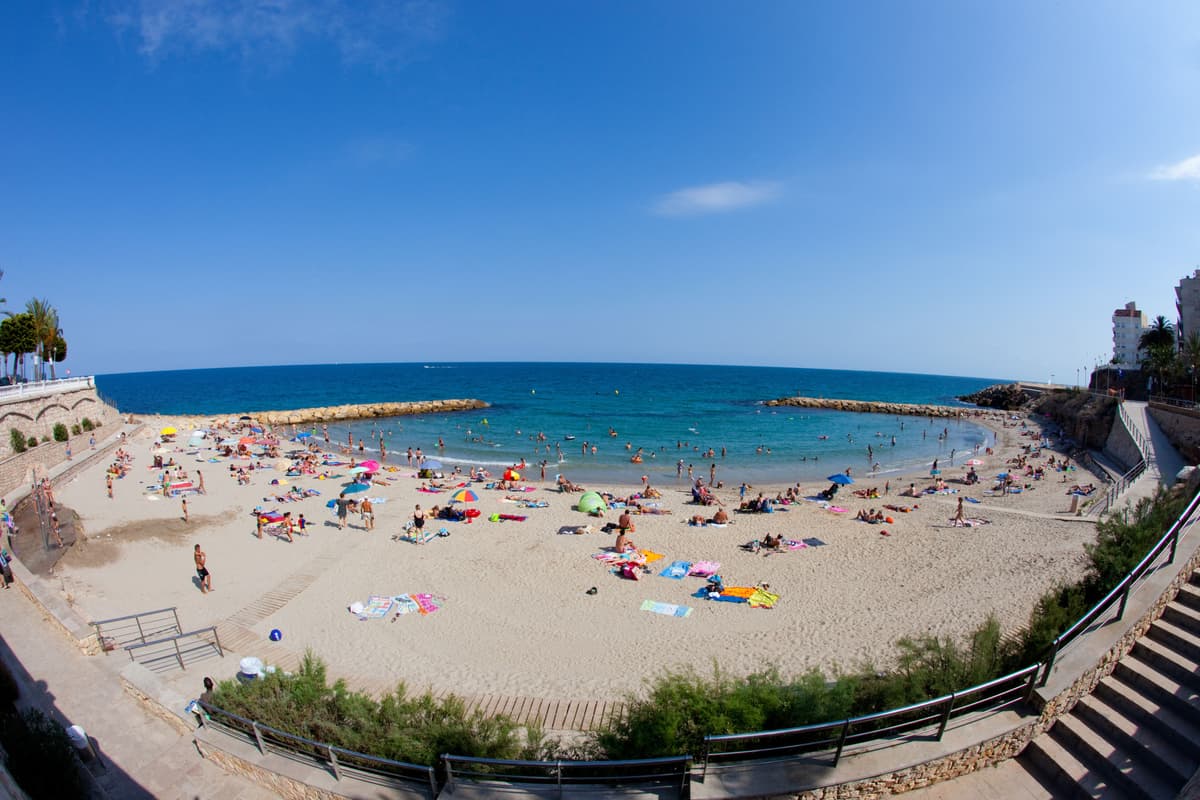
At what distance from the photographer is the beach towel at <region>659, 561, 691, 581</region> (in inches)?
668

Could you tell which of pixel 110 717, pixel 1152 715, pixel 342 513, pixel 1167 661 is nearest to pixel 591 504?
pixel 342 513

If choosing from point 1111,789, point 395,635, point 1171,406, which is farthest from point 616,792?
point 1171,406

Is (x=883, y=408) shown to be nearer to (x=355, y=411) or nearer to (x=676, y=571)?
(x=355, y=411)

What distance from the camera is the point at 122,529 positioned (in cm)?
2119

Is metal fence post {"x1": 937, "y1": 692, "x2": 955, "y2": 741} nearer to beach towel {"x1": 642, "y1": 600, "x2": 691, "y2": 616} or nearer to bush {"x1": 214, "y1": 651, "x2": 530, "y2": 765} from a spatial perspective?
bush {"x1": 214, "y1": 651, "x2": 530, "y2": 765}

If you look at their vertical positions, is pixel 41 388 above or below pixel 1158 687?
above

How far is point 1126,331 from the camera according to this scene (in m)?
86.8

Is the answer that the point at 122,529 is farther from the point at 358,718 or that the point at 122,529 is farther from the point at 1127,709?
the point at 1127,709

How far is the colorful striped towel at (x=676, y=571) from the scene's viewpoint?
1695 centimetres

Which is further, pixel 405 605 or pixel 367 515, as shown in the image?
pixel 367 515

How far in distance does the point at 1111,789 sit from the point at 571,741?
6509mm

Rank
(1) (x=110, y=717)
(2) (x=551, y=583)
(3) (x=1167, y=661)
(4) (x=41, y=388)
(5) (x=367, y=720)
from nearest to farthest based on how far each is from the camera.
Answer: (3) (x=1167, y=661) → (5) (x=367, y=720) → (1) (x=110, y=717) → (2) (x=551, y=583) → (4) (x=41, y=388)

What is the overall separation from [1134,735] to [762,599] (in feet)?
31.6

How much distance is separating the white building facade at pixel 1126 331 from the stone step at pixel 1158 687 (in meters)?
106
